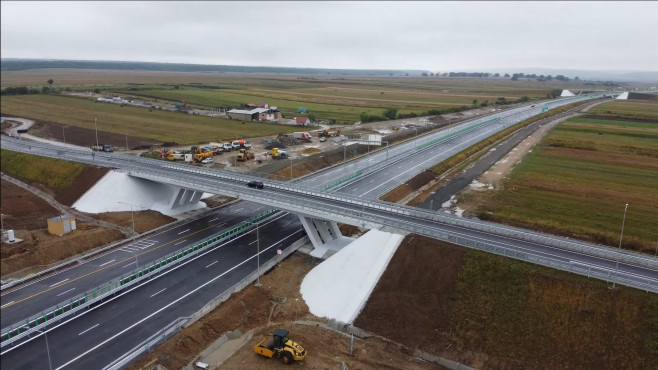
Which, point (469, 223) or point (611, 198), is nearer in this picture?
point (469, 223)

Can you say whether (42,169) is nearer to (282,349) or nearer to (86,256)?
(86,256)

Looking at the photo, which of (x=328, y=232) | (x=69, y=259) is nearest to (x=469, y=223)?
(x=328, y=232)

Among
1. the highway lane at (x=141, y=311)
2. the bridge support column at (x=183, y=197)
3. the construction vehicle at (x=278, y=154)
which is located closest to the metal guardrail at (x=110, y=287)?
the highway lane at (x=141, y=311)

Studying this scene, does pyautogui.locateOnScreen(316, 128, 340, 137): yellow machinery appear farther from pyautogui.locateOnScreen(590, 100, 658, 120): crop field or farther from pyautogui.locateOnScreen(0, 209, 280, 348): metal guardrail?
pyautogui.locateOnScreen(590, 100, 658, 120): crop field

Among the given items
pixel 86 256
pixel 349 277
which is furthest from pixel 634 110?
pixel 86 256

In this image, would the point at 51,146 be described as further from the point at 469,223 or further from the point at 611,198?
the point at 611,198

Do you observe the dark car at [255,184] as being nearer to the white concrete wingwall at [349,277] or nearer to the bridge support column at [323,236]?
the bridge support column at [323,236]
